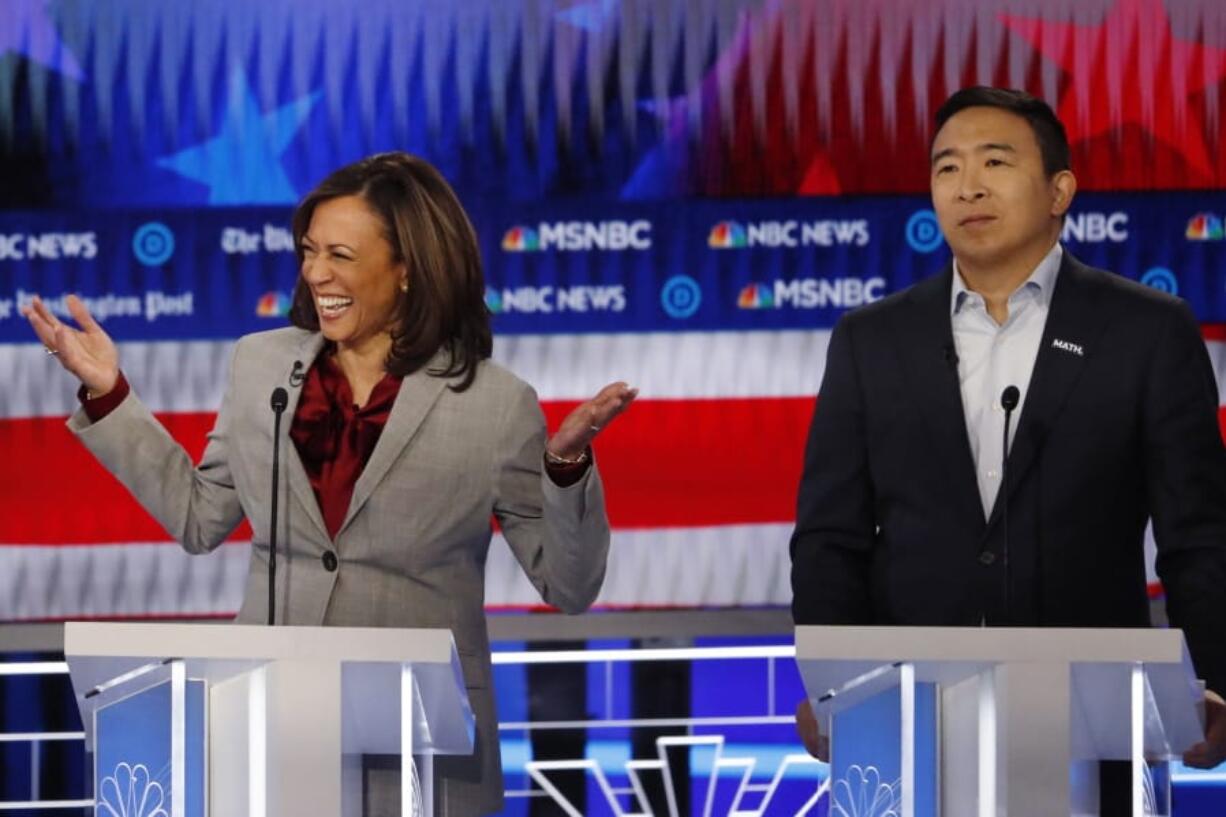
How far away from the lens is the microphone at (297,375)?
2.99m

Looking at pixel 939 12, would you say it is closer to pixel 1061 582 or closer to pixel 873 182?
pixel 873 182

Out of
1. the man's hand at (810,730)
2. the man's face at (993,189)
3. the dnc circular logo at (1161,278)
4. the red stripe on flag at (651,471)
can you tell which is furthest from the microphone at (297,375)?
the dnc circular logo at (1161,278)

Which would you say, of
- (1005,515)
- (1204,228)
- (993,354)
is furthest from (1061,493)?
(1204,228)

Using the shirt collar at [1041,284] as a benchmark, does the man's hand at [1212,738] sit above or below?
below

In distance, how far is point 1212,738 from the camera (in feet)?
9.10

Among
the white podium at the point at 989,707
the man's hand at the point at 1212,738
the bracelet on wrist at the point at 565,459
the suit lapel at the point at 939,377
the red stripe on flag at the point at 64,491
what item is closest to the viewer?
the white podium at the point at 989,707

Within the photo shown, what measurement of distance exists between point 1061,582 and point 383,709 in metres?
1.09

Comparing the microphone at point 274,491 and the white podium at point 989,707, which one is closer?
the white podium at point 989,707

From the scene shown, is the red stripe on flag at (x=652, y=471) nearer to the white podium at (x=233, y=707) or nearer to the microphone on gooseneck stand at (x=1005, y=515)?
the microphone on gooseneck stand at (x=1005, y=515)

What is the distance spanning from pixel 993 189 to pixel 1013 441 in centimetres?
37

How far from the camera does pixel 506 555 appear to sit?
4.68m

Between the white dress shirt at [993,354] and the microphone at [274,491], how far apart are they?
3.17 ft

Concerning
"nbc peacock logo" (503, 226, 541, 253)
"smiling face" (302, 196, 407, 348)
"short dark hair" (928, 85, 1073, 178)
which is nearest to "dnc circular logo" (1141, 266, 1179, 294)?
"nbc peacock logo" (503, 226, 541, 253)

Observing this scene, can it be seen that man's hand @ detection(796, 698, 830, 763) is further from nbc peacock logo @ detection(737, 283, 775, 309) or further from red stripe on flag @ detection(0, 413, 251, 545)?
red stripe on flag @ detection(0, 413, 251, 545)
